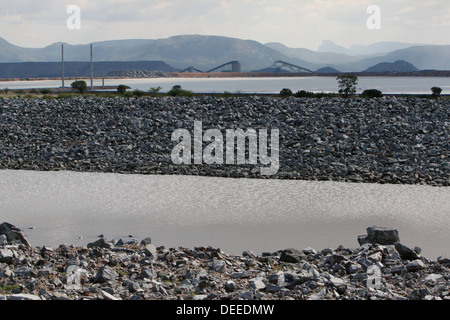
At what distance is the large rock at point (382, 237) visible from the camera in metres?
13.6

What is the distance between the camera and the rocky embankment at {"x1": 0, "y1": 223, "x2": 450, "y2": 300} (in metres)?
9.90

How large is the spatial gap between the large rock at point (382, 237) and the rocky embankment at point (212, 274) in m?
0.34

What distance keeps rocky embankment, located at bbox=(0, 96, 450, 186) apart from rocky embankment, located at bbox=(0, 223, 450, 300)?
12.4 metres

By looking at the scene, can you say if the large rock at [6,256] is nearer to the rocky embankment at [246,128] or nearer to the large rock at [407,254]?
the large rock at [407,254]

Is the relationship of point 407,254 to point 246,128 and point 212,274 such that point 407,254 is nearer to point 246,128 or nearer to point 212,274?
point 212,274

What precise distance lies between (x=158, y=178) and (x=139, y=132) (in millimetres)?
8283

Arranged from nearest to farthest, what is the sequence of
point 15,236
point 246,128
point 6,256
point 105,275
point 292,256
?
point 105,275
point 6,256
point 292,256
point 15,236
point 246,128

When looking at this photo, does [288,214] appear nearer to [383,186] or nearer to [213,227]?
[213,227]

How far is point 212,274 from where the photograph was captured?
11164mm

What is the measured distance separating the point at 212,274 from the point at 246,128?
2185 centimetres

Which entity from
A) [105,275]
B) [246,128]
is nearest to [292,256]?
[105,275]

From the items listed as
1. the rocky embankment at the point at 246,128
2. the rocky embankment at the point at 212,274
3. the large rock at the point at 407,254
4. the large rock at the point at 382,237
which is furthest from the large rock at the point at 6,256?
the rocky embankment at the point at 246,128

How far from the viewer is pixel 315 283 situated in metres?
10.2
